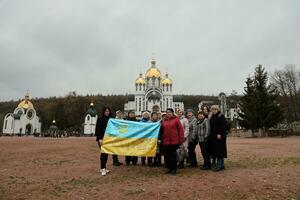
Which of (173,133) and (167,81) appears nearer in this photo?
(173,133)

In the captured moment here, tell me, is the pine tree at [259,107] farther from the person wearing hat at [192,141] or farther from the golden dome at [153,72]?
the golden dome at [153,72]

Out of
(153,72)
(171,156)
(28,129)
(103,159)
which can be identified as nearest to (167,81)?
(153,72)

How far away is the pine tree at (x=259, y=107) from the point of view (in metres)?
37.2

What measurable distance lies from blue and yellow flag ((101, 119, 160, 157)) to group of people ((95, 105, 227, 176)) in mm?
196

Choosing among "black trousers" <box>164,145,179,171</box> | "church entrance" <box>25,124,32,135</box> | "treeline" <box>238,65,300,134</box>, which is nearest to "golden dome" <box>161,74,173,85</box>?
"church entrance" <box>25,124,32,135</box>

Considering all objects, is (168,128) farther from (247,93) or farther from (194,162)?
(247,93)

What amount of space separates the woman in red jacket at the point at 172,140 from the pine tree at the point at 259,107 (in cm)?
3064

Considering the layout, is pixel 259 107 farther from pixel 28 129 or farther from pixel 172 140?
pixel 28 129

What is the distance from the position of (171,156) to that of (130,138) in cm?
161

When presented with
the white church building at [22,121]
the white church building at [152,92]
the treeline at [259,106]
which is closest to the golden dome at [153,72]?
the white church building at [152,92]

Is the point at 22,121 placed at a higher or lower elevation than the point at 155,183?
higher

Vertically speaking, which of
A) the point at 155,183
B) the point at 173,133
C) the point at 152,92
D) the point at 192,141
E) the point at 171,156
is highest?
the point at 152,92

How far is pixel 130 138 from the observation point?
9.93m

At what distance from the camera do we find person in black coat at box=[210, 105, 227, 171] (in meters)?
9.09
